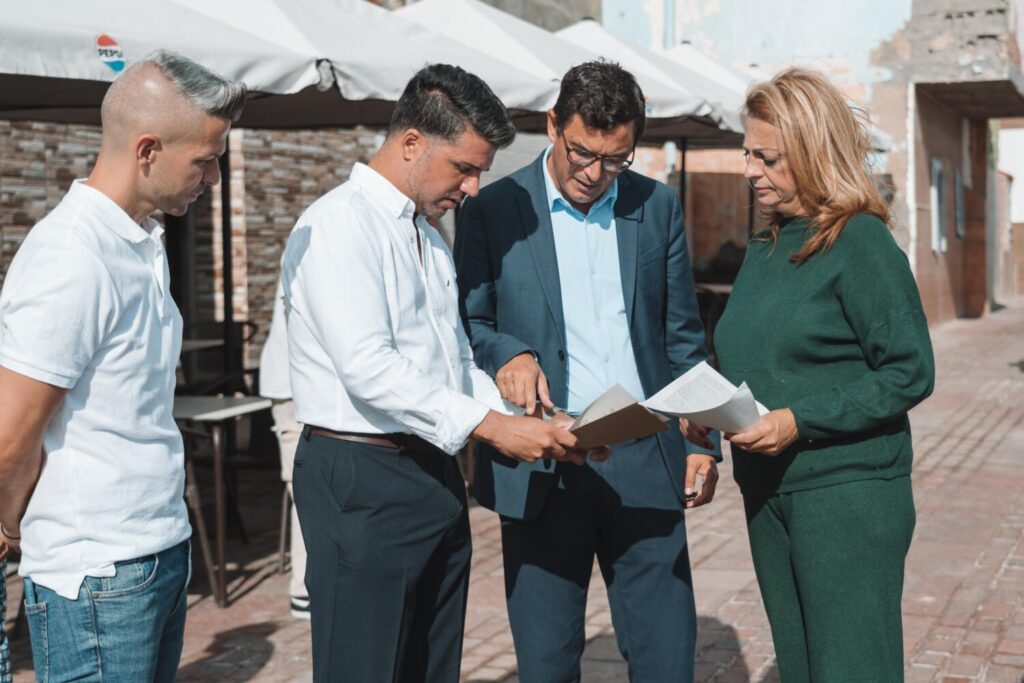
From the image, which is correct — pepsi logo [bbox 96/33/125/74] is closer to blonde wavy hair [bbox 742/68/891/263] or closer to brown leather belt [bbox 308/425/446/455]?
brown leather belt [bbox 308/425/446/455]

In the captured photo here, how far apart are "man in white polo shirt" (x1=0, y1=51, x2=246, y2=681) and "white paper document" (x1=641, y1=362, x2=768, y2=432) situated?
100 cm

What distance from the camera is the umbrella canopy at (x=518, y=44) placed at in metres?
7.96

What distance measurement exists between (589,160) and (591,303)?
0.36 m

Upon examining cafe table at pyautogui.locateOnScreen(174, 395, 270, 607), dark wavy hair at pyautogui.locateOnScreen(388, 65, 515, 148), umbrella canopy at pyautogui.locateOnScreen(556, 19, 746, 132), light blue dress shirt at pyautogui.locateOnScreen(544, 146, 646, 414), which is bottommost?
cafe table at pyautogui.locateOnScreen(174, 395, 270, 607)

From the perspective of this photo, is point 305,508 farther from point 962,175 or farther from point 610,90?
point 962,175

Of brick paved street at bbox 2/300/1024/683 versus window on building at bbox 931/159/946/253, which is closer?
brick paved street at bbox 2/300/1024/683

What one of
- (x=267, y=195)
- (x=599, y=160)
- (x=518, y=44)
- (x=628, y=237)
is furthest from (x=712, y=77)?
(x=599, y=160)

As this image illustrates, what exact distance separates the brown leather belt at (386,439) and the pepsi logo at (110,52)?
238cm

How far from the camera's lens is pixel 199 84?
2260 millimetres

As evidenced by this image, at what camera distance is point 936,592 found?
6.00 meters

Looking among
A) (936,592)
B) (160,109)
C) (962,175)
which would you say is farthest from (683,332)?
(962,175)

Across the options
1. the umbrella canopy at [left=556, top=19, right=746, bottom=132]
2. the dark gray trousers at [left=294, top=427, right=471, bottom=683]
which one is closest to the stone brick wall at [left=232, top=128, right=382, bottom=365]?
the umbrella canopy at [left=556, top=19, right=746, bottom=132]

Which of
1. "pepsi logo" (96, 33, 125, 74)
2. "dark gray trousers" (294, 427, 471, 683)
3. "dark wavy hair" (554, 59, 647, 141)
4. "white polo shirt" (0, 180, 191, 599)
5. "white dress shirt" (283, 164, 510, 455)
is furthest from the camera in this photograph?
"pepsi logo" (96, 33, 125, 74)

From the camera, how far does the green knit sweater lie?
112 inches
